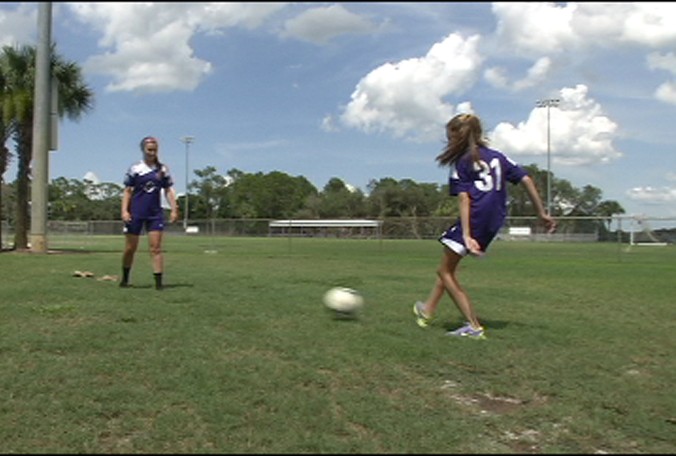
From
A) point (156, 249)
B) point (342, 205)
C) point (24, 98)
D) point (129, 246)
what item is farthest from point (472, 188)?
point (342, 205)

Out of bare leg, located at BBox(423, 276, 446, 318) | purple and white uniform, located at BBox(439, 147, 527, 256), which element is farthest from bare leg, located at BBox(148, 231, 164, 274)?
purple and white uniform, located at BBox(439, 147, 527, 256)

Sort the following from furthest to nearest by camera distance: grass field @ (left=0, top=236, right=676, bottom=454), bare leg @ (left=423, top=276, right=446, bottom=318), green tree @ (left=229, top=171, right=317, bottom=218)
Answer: green tree @ (left=229, top=171, right=317, bottom=218) → bare leg @ (left=423, top=276, right=446, bottom=318) → grass field @ (left=0, top=236, right=676, bottom=454)

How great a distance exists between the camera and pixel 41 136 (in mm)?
17406

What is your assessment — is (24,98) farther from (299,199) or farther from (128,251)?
(299,199)

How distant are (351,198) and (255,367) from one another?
112 m

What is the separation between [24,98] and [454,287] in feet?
63.4

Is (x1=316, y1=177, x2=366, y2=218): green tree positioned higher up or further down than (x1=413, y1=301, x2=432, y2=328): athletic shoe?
higher up

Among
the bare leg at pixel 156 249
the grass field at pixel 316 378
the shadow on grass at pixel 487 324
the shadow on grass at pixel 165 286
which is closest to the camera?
the grass field at pixel 316 378

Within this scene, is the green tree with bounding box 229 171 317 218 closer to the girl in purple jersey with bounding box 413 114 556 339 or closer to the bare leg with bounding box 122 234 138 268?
the bare leg with bounding box 122 234 138 268

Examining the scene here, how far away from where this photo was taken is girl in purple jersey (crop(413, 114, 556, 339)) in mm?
5504

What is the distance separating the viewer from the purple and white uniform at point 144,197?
27.3 feet

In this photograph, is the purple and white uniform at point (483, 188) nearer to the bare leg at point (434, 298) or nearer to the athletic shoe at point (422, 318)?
the bare leg at point (434, 298)

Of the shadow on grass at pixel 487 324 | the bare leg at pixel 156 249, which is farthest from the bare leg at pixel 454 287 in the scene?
the bare leg at pixel 156 249

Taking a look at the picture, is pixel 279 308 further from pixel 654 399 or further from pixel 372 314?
pixel 654 399
